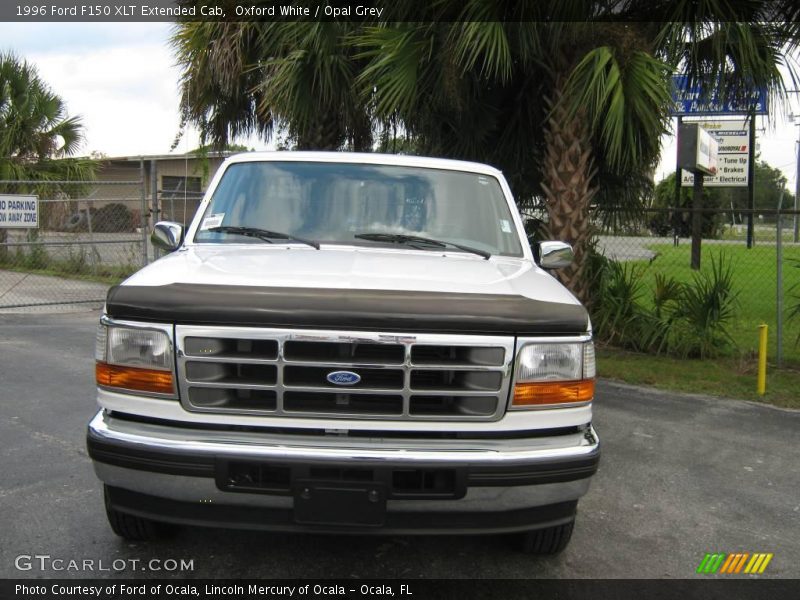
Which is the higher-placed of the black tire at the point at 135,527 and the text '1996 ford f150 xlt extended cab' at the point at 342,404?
the text '1996 ford f150 xlt extended cab' at the point at 342,404

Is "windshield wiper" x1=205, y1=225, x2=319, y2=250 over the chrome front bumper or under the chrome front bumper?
over

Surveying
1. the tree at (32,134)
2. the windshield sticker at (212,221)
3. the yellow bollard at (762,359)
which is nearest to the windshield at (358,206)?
the windshield sticker at (212,221)

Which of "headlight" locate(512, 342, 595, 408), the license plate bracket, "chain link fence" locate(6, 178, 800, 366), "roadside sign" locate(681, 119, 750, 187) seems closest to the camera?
the license plate bracket

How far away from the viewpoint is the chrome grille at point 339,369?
2.89m

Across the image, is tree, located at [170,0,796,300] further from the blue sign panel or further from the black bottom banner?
the black bottom banner

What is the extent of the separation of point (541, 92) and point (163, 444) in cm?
747

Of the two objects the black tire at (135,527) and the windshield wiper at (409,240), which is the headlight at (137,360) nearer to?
the black tire at (135,527)

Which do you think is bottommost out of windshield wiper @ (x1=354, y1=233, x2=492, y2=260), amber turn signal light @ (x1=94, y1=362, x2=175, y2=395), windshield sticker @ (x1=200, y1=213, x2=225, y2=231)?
amber turn signal light @ (x1=94, y1=362, x2=175, y2=395)

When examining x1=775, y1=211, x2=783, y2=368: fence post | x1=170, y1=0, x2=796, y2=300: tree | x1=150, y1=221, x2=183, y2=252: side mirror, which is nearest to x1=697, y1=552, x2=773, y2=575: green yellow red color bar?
x1=150, y1=221, x2=183, y2=252: side mirror

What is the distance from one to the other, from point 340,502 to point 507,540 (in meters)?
1.27

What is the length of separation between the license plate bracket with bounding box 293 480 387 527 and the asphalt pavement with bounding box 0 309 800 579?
0.68m

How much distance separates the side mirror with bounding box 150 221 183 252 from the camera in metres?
4.30

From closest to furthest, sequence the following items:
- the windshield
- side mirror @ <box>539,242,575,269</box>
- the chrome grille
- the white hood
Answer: the chrome grille < the white hood < the windshield < side mirror @ <box>539,242,575,269</box>

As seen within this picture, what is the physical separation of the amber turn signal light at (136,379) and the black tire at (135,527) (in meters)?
0.66
